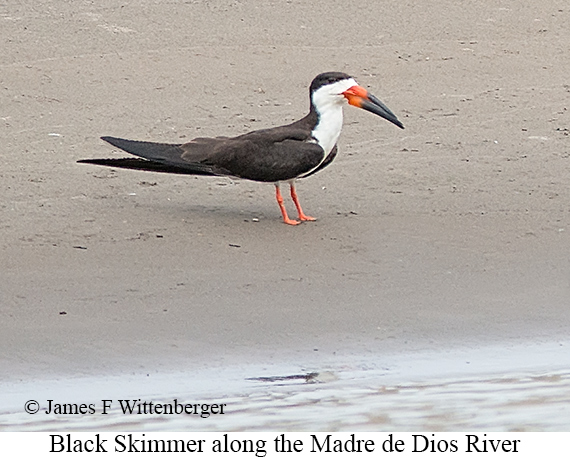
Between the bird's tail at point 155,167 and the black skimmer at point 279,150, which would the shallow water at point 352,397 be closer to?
the black skimmer at point 279,150

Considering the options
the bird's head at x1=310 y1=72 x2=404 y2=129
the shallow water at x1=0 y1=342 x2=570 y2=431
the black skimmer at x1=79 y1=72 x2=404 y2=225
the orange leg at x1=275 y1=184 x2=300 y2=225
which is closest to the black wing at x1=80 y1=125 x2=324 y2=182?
the black skimmer at x1=79 y1=72 x2=404 y2=225

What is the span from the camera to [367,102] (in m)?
7.68

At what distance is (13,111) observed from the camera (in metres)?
9.30

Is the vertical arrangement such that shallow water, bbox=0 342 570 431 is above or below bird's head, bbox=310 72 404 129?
below

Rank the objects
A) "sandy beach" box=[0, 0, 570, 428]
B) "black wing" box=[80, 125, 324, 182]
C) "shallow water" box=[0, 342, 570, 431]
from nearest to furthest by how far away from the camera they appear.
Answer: "shallow water" box=[0, 342, 570, 431] → "sandy beach" box=[0, 0, 570, 428] → "black wing" box=[80, 125, 324, 182]

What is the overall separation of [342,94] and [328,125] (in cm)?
20

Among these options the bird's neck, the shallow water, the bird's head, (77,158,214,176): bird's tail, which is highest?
the bird's head

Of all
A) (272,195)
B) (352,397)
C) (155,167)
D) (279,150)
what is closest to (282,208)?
(279,150)

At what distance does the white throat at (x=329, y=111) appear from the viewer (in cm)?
764

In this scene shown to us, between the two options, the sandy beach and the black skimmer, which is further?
the black skimmer

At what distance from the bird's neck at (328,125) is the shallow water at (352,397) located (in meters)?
2.09

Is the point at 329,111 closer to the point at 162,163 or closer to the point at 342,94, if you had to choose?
the point at 342,94

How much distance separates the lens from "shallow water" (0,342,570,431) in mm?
5148

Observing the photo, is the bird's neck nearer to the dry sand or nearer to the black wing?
the black wing
